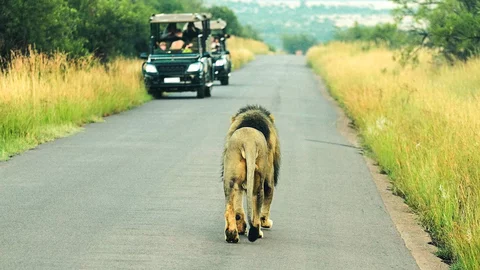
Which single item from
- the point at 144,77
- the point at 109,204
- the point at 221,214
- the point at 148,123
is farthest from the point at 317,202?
the point at 144,77

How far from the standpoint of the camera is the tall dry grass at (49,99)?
17938 mm

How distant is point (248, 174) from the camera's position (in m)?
8.87

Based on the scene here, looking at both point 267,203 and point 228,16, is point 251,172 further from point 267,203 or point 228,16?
point 228,16

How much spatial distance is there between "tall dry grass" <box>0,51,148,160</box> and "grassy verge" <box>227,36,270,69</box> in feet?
121

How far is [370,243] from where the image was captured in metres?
9.40

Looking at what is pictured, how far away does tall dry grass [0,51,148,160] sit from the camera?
1794 cm

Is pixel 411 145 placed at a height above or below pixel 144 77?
above

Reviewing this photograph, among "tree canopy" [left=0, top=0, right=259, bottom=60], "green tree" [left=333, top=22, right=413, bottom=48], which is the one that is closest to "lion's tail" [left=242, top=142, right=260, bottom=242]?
"tree canopy" [left=0, top=0, right=259, bottom=60]

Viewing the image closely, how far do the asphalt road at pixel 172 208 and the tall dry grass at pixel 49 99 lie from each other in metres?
Result: 0.57

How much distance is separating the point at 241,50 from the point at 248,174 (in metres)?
70.5

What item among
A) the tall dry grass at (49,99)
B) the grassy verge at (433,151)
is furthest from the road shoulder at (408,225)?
the tall dry grass at (49,99)

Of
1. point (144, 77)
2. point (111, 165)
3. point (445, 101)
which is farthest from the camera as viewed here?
point (144, 77)

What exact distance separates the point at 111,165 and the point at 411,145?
396 centimetres

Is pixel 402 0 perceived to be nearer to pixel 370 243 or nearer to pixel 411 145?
pixel 411 145
